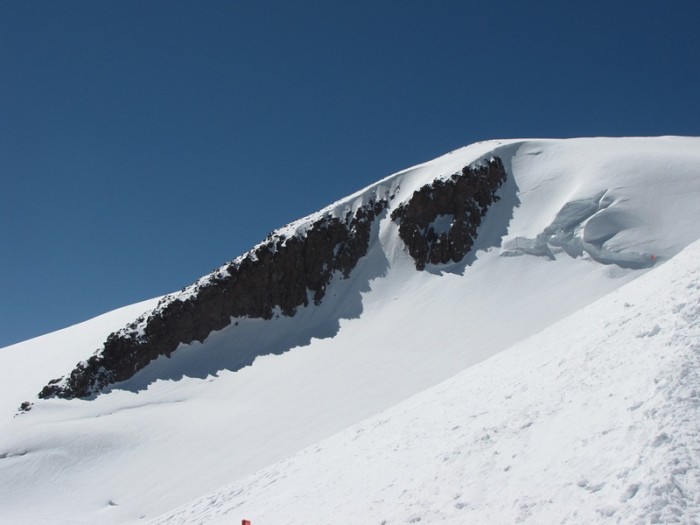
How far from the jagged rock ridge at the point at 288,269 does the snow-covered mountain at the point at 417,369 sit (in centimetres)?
15

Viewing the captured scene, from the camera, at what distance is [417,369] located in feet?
90.5

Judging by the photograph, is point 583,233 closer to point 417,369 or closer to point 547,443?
point 417,369

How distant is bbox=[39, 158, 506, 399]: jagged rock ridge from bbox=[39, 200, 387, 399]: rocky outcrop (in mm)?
68

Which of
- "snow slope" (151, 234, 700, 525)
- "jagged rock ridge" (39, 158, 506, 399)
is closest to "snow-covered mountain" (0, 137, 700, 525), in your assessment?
"snow slope" (151, 234, 700, 525)

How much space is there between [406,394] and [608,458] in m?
18.1

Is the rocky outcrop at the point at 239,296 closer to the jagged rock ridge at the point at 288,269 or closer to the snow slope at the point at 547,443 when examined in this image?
the jagged rock ridge at the point at 288,269

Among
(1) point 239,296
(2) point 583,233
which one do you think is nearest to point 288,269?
(1) point 239,296

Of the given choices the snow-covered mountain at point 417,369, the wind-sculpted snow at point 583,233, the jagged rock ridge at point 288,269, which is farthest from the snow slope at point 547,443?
the jagged rock ridge at point 288,269

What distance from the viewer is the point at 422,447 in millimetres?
11312

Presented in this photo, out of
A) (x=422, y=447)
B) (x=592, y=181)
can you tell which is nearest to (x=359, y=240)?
(x=592, y=181)

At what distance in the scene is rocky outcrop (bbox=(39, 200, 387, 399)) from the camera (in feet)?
123

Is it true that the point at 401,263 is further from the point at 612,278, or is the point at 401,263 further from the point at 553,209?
the point at 612,278

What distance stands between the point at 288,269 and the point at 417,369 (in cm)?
1672

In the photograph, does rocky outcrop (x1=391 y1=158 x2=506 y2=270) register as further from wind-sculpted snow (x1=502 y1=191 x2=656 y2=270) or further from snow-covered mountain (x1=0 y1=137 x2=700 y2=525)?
wind-sculpted snow (x1=502 y1=191 x2=656 y2=270)
